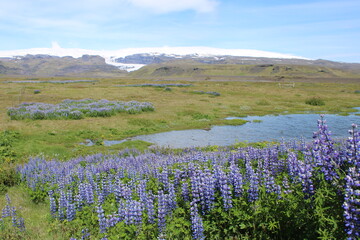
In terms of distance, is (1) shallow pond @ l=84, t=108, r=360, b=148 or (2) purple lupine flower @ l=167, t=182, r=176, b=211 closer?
(2) purple lupine flower @ l=167, t=182, r=176, b=211

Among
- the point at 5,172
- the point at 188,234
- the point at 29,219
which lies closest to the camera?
the point at 188,234

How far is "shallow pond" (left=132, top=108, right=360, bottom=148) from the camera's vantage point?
24297mm

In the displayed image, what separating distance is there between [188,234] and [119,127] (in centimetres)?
2403

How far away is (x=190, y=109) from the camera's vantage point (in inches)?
1549

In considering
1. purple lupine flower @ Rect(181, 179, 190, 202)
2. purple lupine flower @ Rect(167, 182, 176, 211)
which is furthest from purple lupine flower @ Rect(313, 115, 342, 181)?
purple lupine flower @ Rect(167, 182, 176, 211)

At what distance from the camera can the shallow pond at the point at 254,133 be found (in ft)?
79.7

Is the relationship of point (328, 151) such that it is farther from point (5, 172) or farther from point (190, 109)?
point (190, 109)

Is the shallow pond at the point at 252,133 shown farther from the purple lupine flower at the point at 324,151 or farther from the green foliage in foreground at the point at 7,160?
the purple lupine flower at the point at 324,151

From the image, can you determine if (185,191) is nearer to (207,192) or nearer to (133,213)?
(207,192)

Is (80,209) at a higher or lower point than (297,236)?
lower

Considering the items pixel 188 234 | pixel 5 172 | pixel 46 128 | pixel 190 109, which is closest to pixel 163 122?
pixel 190 109

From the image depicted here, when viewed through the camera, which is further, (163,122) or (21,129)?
(163,122)

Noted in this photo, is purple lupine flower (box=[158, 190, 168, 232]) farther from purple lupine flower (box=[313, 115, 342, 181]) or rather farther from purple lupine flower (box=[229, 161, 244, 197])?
purple lupine flower (box=[313, 115, 342, 181])

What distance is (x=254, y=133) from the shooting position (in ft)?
88.4
